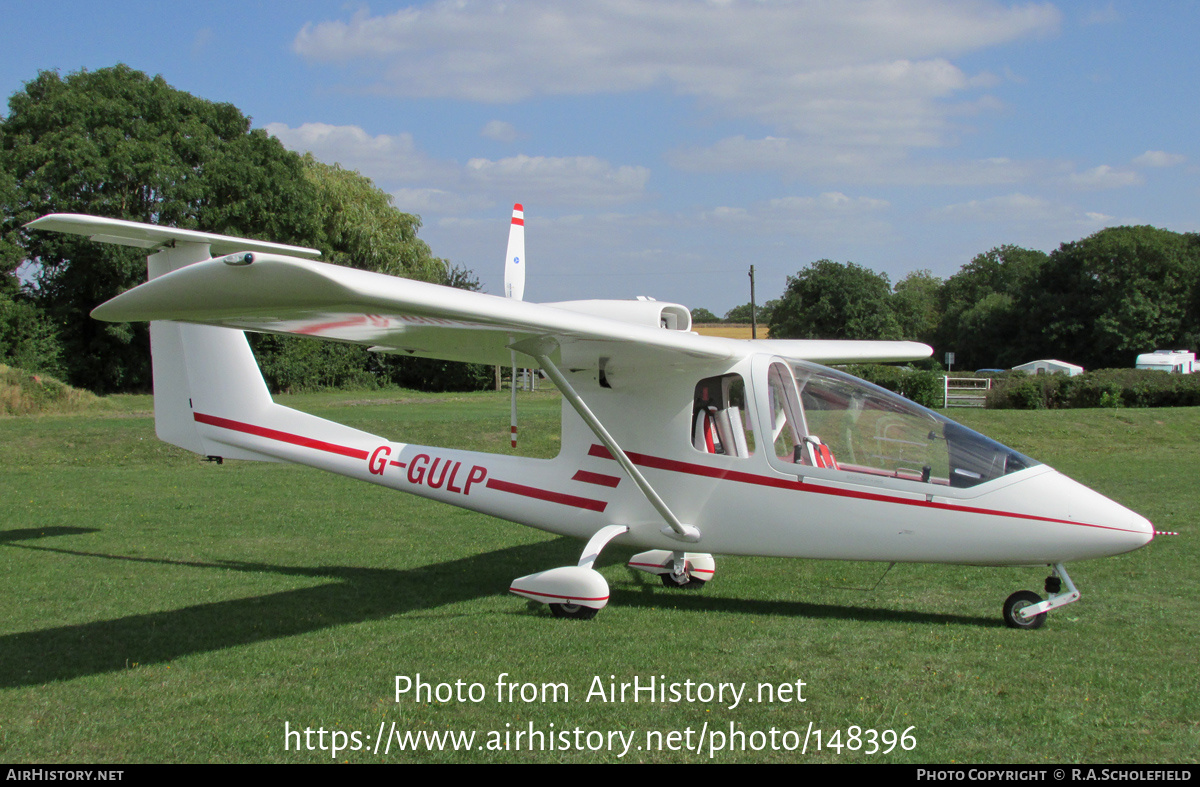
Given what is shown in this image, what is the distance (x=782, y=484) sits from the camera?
696 centimetres

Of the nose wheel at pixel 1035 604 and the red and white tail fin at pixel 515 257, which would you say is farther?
the red and white tail fin at pixel 515 257

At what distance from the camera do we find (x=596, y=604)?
686cm

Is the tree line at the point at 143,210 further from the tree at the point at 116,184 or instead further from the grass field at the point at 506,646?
the grass field at the point at 506,646

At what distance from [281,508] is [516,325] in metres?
8.54

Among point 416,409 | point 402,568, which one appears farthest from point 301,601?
point 416,409

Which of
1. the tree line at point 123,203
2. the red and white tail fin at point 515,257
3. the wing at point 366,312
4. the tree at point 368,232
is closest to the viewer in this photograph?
the wing at point 366,312

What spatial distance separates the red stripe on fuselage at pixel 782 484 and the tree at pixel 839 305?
63.7 metres

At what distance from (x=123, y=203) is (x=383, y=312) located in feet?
133

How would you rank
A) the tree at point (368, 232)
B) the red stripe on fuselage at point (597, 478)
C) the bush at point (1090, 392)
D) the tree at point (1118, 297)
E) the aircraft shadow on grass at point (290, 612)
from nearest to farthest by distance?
the aircraft shadow on grass at point (290, 612), the red stripe on fuselage at point (597, 478), the bush at point (1090, 392), the tree at point (368, 232), the tree at point (1118, 297)

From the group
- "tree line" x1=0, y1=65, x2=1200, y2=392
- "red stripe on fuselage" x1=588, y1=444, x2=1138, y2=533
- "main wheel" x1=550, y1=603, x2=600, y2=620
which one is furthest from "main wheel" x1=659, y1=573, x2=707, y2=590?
"tree line" x1=0, y1=65, x2=1200, y2=392

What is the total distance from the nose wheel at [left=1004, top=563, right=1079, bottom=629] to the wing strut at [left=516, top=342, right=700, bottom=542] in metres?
2.44

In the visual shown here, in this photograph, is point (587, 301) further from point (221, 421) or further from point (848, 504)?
point (221, 421)

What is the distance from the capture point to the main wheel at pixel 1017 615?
257 inches

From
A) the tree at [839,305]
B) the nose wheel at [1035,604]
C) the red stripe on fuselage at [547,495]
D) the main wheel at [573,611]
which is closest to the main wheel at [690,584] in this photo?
the red stripe on fuselage at [547,495]
